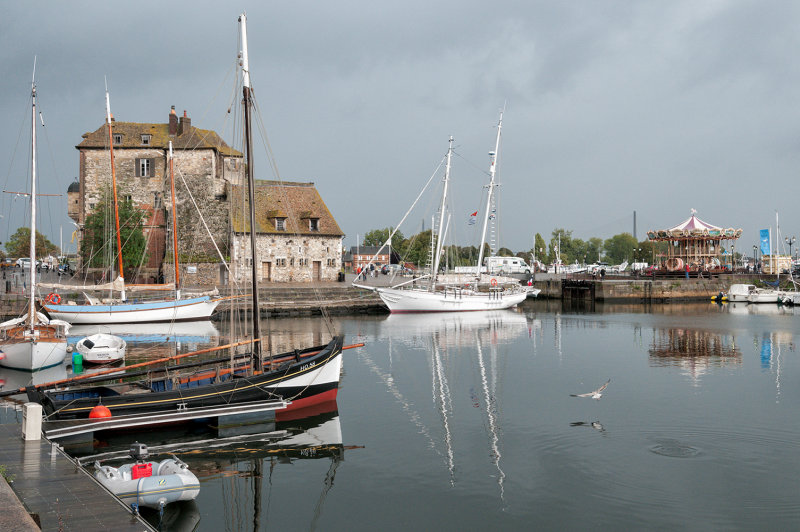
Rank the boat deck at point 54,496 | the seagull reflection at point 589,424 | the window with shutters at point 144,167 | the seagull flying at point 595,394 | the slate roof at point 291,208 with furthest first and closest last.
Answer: the slate roof at point 291,208, the window with shutters at point 144,167, the seagull flying at point 595,394, the seagull reflection at point 589,424, the boat deck at point 54,496

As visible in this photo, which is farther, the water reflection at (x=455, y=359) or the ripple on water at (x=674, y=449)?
the water reflection at (x=455, y=359)

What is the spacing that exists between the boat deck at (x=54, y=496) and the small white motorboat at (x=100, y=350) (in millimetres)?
16212

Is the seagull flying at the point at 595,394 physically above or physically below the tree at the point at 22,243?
below

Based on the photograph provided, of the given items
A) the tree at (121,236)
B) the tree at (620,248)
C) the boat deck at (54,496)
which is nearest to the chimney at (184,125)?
the tree at (121,236)

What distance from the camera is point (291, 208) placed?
64812 millimetres

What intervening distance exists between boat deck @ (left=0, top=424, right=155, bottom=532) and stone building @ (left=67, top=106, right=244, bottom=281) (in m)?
47.6

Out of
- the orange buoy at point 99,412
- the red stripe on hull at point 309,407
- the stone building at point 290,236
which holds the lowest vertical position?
the red stripe on hull at point 309,407

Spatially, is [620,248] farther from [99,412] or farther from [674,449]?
[99,412]

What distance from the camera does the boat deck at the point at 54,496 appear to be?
9.55 meters

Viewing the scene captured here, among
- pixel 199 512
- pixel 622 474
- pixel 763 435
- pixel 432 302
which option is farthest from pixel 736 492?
pixel 432 302

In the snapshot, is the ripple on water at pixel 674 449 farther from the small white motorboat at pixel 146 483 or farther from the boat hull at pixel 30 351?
the boat hull at pixel 30 351

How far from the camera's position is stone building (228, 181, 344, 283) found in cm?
6159

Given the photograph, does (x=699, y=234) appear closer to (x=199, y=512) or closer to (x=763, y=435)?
(x=763, y=435)

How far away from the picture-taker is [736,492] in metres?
13.6
